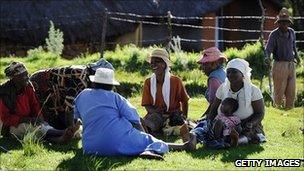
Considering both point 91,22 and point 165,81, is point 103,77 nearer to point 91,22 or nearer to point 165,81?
point 165,81

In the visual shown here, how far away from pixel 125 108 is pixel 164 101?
1.59 metres

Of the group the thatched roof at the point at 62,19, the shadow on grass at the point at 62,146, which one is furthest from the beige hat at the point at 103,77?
the thatched roof at the point at 62,19

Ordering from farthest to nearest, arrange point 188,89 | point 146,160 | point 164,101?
point 188,89
point 164,101
point 146,160

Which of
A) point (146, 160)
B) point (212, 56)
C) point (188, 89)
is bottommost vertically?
point (188, 89)

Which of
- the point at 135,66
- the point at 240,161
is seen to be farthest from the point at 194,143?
the point at 135,66

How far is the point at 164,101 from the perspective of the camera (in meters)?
8.19

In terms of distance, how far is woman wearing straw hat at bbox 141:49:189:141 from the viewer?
26.5ft

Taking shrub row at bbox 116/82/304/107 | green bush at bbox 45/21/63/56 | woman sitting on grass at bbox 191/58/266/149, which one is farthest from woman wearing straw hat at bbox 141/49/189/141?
green bush at bbox 45/21/63/56

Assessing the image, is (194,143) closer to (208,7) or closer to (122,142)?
(122,142)

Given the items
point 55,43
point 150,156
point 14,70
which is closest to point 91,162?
point 150,156

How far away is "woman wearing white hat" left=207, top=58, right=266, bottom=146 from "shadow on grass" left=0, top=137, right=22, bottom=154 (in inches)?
93.7

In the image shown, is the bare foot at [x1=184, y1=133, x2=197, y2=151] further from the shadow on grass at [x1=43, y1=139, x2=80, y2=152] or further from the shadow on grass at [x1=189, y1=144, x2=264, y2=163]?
the shadow on grass at [x1=43, y1=139, x2=80, y2=152]

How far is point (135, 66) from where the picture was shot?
14.9 metres

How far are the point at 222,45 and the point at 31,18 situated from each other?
7213 mm
